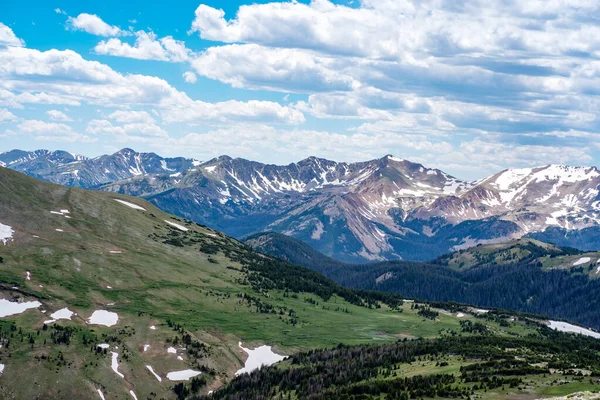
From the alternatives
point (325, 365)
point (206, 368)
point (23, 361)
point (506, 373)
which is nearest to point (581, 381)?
point (506, 373)

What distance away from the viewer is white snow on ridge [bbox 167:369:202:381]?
18688cm

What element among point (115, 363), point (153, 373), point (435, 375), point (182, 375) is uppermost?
point (435, 375)

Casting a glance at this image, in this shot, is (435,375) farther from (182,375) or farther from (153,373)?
(153,373)

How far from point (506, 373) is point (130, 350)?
113478mm

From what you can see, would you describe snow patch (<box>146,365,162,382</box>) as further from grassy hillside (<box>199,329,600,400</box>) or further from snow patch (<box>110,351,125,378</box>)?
grassy hillside (<box>199,329,600,400</box>)

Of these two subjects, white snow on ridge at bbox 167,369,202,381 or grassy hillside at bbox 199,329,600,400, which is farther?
white snow on ridge at bbox 167,369,202,381

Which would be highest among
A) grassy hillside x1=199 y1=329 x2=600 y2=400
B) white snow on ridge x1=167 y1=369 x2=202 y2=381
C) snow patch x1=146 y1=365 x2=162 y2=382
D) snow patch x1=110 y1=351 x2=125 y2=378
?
grassy hillside x1=199 y1=329 x2=600 y2=400

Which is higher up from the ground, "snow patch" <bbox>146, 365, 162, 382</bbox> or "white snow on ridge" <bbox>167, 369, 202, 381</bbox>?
"snow patch" <bbox>146, 365, 162, 382</bbox>

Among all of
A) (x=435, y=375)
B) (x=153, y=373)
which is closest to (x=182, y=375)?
(x=153, y=373)

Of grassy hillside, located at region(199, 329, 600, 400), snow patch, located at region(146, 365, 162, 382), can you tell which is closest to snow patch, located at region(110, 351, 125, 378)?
snow patch, located at region(146, 365, 162, 382)

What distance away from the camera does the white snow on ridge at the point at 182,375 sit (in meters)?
187

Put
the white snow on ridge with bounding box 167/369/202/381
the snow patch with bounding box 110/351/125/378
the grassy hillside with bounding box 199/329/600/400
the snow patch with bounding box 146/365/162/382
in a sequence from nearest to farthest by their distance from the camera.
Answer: the grassy hillside with bounding box 199/329/600/400 < the snow patch with bounding box 110/351/125/378 < the snow patch with bounding box 146/365/162/382 < the white snow on ridge with bounding box 167/369/202/381

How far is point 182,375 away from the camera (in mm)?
189375

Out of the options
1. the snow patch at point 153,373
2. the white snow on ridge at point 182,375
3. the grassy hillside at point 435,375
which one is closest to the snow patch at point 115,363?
the snow patch at point 153,373
